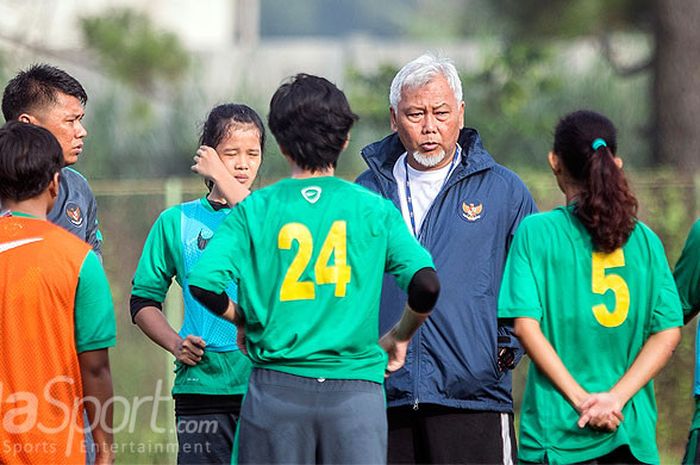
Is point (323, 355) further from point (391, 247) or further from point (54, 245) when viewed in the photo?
point (54, 245)

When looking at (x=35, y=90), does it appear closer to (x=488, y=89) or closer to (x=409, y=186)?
(x=409, y=186)

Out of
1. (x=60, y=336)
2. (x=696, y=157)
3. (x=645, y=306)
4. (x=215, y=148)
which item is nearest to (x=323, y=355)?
→ (x=60, y=336)

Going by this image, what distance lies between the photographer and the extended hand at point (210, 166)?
5.21 meters

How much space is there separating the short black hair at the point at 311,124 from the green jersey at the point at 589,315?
84cm

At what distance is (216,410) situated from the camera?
17.9 feet

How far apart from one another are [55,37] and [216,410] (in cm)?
1998

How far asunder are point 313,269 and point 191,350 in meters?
1.34

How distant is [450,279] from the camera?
17.7ft

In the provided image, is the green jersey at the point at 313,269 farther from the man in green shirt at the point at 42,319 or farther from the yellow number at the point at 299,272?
the man in green shirt at the point at 42,319

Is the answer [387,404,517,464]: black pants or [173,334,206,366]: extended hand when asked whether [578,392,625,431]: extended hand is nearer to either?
[387,404,517,464]: black pants

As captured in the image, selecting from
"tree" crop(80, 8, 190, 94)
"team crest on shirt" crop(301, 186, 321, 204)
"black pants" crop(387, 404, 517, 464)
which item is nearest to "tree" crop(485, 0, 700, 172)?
"black pants" crop(387, 404, 517, 464)

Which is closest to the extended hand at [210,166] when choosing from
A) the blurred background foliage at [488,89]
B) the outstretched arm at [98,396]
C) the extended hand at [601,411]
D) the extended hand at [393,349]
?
the outstretched arm at [98,396]

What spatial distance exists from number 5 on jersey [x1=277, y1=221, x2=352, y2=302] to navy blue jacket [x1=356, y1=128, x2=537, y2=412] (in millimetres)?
1187

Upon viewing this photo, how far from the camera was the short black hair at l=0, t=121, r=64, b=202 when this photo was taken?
14.4 feet
